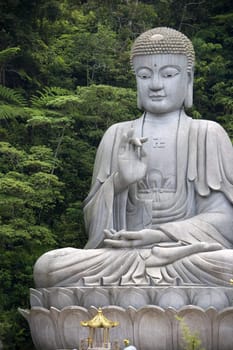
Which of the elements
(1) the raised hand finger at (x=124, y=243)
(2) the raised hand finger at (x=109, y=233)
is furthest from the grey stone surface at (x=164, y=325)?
(2) the raised hand finger at (x=109, y=233)

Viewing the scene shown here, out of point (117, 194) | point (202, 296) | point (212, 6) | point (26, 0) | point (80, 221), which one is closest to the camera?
point (202, 296)

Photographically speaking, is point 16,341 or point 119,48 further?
point 119,48

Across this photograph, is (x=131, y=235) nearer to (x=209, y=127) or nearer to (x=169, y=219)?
(x=169, y=219)

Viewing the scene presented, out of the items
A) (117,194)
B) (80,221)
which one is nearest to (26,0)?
(80,221)

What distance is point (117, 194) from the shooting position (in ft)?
40.5

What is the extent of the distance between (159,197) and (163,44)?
5.20ft

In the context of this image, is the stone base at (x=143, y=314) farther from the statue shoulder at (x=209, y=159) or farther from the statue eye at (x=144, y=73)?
the statue eye at (x=144, y=73)

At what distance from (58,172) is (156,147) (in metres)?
2.72

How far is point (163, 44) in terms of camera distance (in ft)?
42.0

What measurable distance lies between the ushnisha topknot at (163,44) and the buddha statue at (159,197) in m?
0.01

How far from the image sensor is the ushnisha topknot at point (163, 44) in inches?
503

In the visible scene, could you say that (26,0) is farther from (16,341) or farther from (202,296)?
(202,296)

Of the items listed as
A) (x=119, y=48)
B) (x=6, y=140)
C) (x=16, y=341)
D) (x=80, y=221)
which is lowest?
(x=16, y=341)

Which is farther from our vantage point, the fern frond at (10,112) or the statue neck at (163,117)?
the fern frond at (10,112)
